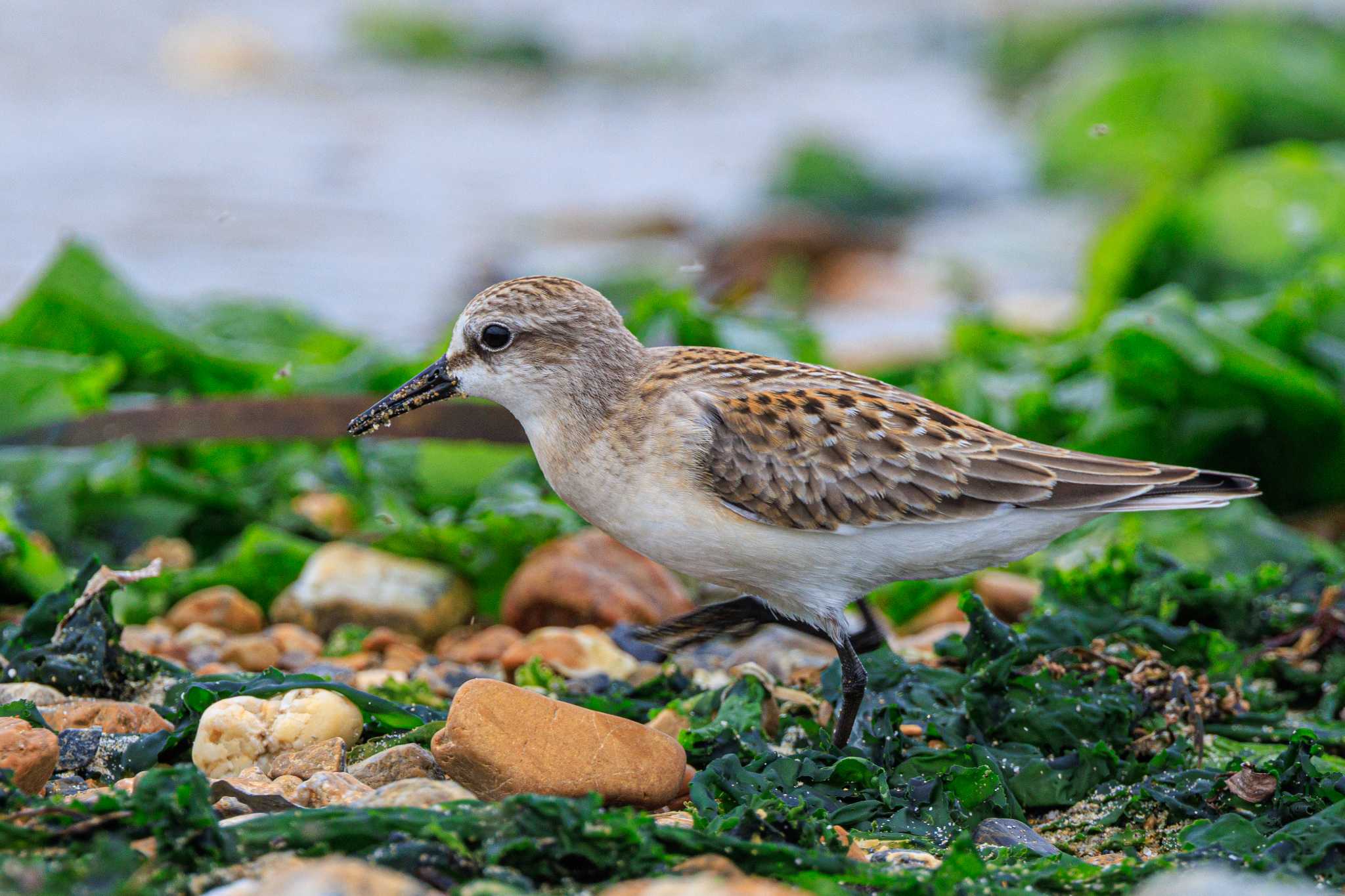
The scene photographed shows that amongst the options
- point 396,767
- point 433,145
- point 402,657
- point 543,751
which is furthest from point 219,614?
point 433,145

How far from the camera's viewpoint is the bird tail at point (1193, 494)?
14.1 ft

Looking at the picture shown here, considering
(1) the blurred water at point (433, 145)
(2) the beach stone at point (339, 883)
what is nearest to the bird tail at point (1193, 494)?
(2) the beach stone at point (339, 883)

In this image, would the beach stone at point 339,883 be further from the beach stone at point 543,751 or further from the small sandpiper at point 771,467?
the small sandpiper at point 771,467

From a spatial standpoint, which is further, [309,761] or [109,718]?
[109,718]

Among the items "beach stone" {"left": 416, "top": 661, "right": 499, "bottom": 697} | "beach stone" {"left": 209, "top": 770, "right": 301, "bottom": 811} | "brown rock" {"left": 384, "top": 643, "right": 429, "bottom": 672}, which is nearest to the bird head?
"beach stone" {"left": 416, "top": 661, "right": 499, "bottom": 697}

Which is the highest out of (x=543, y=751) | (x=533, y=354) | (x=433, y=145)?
(x=433, y=145)

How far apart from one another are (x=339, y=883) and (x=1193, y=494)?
2879 millimetres

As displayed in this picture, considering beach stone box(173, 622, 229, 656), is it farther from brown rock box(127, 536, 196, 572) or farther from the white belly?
the white belly

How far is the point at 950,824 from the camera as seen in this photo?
368 cm

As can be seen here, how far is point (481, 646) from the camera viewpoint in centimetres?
505

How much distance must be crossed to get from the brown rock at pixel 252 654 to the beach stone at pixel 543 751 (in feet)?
4.77

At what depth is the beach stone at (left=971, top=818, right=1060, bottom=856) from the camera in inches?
140

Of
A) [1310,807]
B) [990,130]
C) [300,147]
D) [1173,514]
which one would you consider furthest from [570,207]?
[1310,807]

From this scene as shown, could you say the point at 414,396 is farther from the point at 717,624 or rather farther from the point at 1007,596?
the point at 1007,596
